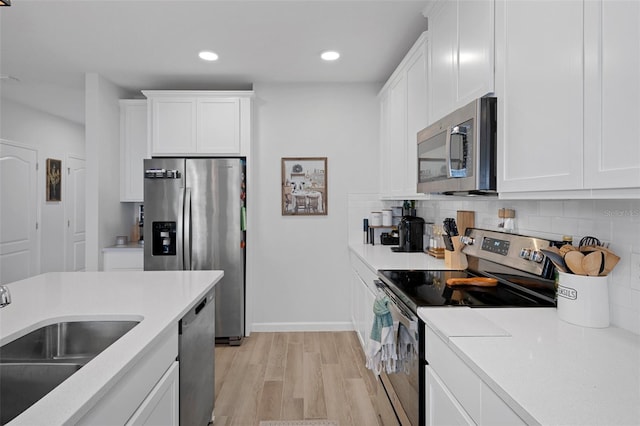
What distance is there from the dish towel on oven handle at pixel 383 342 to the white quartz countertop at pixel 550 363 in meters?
0.45

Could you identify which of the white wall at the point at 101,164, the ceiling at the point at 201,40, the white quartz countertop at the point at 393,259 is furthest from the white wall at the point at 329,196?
the white wall at the point at 101,164

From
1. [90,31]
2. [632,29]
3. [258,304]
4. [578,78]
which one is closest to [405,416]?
[578,78]

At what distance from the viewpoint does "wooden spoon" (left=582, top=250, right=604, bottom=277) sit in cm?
122

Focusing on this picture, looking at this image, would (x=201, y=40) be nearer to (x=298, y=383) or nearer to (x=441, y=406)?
(x=298, y=383)

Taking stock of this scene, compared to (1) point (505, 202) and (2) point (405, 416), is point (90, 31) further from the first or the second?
(2) point (405, 416)

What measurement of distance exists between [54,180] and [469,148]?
6.04 m

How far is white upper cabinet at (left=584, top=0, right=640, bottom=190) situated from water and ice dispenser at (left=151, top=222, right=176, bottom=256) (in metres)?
3.33

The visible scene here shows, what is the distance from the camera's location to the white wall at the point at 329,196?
12.7 ft

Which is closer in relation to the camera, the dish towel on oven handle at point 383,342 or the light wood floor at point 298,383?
the dish towel on oven handle at point 383,342

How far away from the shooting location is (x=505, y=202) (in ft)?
6.64

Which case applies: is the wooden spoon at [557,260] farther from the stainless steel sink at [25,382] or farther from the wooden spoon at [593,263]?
the stainless steel sink at [25,382]

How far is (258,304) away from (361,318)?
121 cm

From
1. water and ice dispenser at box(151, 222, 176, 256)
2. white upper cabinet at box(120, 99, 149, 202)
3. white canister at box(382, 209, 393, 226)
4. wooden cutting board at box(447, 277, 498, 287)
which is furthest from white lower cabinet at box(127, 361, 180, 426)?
white upper cabinet at box(120, 99, 149, 202)

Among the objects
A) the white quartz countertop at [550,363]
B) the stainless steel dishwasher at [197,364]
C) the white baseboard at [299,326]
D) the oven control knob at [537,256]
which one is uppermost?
the oven control knob at [537,256]
